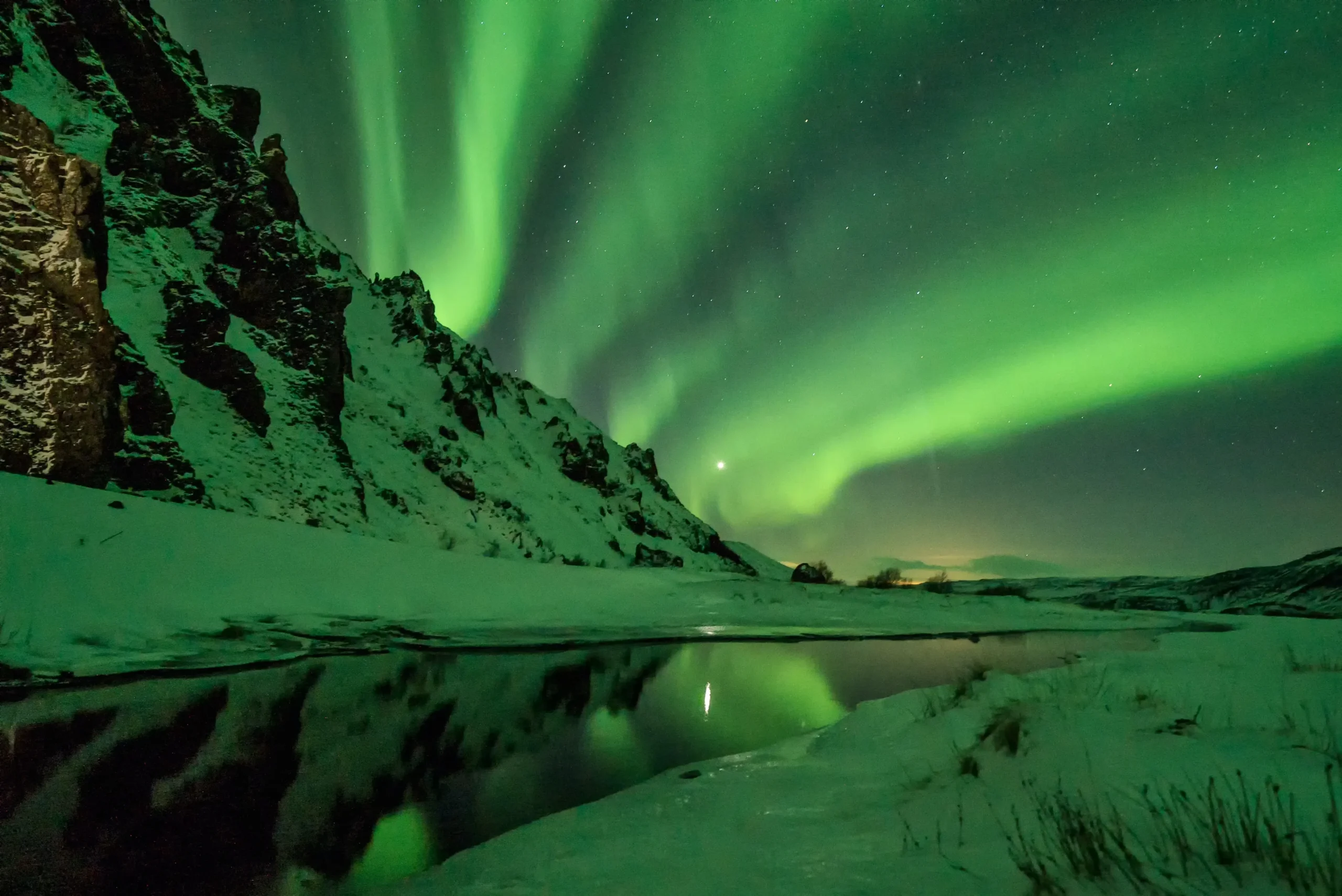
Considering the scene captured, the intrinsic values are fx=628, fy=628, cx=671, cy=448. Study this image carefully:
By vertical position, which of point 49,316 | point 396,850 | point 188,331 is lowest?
point 396,850

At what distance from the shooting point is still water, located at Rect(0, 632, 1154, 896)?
119 inches

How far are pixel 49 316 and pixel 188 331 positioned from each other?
14.3 meters

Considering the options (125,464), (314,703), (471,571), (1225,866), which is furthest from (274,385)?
(1225,866)

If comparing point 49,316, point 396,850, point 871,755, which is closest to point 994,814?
point 871,755

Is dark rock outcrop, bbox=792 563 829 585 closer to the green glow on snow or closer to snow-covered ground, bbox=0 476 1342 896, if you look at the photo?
snow-covered ground, bbox=0 476 1342 896

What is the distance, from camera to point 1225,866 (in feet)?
6.36

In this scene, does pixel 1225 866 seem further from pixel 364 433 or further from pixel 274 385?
pixel 364 433

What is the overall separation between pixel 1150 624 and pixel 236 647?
28.4m

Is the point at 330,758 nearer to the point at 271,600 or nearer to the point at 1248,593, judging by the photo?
the point at 271,600

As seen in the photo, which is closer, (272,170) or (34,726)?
(34,726)

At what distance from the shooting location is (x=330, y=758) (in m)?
4.62

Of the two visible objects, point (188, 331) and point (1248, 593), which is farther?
point (1248, 593)

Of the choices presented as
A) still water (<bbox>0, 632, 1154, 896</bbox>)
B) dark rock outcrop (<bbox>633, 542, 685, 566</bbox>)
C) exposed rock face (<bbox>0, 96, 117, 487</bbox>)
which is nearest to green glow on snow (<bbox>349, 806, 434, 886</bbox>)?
still water (<bbox>0, 632, 1154, 896</bbox>)

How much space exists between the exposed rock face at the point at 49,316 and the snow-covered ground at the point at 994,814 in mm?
19964
